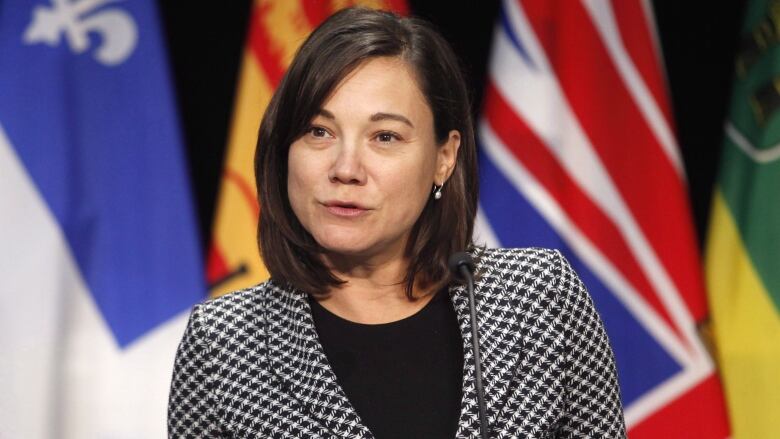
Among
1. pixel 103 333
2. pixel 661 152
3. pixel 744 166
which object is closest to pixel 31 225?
pixel 103 333

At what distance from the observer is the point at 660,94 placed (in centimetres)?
284

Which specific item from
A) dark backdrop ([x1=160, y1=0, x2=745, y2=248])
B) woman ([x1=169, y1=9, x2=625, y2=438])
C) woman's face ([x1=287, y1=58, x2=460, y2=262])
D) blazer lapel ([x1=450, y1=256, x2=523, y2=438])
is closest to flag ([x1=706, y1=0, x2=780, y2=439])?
dark backdrop ([x1=160, y1=0, x2=745, y2=248])

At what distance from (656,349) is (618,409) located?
120 cm

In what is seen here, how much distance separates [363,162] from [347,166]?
3cm

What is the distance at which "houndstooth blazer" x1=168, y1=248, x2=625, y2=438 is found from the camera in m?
1.54

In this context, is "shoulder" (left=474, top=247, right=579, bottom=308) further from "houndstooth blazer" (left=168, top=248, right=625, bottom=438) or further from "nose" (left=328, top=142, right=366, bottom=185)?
"nose" (left=328, top=142, right=366, bottom=185)

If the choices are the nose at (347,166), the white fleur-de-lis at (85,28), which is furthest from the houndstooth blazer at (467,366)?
the white fleur-de-lis at (85,28)

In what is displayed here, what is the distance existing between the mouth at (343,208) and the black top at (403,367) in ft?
0.69

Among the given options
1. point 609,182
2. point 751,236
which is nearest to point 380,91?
point 609,182

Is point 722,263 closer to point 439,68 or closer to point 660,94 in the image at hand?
point 660,94

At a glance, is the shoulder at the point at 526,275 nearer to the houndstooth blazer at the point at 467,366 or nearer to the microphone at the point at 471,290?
the houndstooth blazer at the point at 467,366

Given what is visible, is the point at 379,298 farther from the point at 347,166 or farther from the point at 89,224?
the point at 89,224

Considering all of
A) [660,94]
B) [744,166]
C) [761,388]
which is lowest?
[761,388]

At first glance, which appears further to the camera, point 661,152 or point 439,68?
point 661,152
